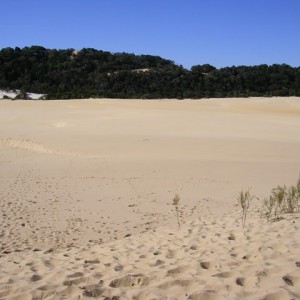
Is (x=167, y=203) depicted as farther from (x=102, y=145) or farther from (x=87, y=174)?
(x=102, y=145)

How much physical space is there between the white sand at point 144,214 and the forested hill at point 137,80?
19268 millimetres

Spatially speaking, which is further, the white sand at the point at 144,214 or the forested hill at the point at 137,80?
the forested hill at the point at 137,80

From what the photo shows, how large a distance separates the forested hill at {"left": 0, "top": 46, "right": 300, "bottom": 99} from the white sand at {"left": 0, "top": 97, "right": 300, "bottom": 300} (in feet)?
63.2

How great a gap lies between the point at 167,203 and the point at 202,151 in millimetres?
6104

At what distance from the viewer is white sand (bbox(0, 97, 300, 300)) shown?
408 cm

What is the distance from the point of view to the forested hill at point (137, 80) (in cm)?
4147

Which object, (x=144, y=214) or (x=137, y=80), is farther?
(x=137, y=80)

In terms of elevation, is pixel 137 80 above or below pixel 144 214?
above

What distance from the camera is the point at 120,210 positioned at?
8.58 m

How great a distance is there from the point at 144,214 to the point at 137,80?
3664cm

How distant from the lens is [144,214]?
27.2 ft

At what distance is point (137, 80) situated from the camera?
43.9m

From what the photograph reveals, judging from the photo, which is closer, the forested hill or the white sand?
the white sand

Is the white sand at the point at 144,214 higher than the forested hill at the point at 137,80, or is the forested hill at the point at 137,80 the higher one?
the forested hill at the point at 137,80
